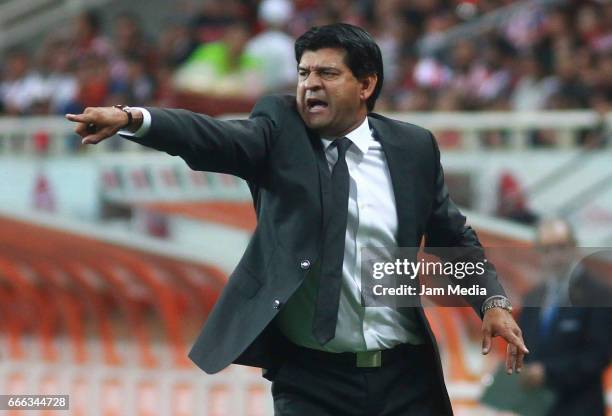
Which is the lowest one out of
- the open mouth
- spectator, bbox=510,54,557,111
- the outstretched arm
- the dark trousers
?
the dark trousers

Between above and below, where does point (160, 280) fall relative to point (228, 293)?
above

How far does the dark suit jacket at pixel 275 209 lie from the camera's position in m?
4.71

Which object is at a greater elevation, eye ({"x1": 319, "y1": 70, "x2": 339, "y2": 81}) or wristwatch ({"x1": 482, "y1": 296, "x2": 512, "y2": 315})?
eye ({"x1": 319, "y1": 70, "x2": 339, "y2": 81})

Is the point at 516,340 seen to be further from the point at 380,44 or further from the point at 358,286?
the point at 380,44

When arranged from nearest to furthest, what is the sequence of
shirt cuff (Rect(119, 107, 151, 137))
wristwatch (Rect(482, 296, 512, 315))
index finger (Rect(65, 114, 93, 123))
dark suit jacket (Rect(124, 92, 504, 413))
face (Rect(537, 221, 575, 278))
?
index finger (Rect(65, 114, 93, 123)) < shirt cuff (Rect(119, 107, 151, 137)) < dark suit jacket (Rect(124, 92, 504, 413)) < wristwatch (Rect(482, 296, 512, 315)) < face (Rect(537, 221, 575, 278))

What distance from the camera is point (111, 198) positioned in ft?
39.8

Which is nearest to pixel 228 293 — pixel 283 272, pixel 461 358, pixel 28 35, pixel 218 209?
pixel 283 272

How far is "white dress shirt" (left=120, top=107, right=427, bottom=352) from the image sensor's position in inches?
191

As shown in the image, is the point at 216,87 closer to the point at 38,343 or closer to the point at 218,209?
the point at 218,209

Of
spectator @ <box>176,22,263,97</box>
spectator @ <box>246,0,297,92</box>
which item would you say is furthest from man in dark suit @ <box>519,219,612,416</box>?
spectator @ <box>176,22,263,97</box>

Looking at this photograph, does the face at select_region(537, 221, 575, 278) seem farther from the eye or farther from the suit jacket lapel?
the eye

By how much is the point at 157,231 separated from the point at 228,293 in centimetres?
684

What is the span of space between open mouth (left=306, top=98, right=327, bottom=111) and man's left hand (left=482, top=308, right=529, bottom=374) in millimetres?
878

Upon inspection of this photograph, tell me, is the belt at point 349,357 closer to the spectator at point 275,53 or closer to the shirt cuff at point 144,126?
the shirt cuff at point 144,126
